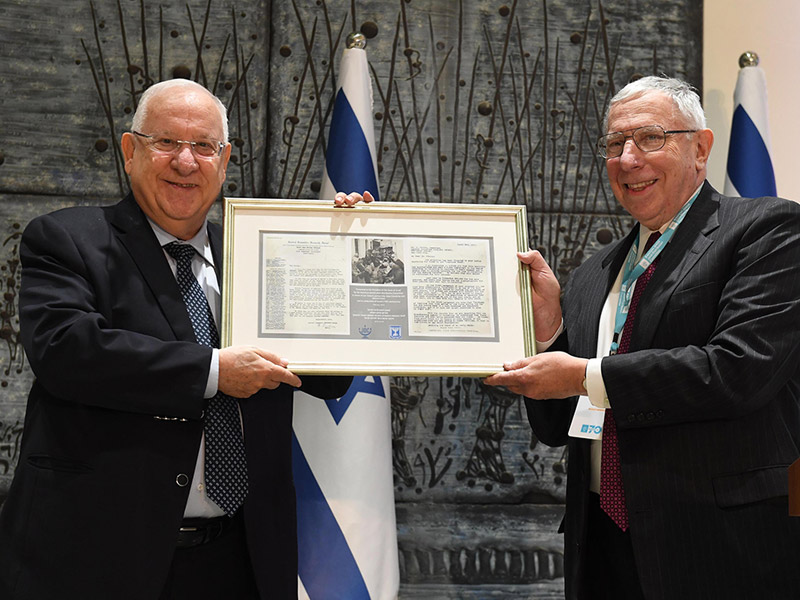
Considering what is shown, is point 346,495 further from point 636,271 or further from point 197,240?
point 636,271

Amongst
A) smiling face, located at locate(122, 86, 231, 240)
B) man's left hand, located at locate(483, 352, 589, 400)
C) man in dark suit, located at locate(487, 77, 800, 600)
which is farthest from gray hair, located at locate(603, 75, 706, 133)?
smiling face, located at locate(122, 86, 231, 240)

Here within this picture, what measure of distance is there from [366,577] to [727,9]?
317 centimetres

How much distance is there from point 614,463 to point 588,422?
136 mm

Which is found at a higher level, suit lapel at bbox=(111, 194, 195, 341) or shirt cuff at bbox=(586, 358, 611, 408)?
suit lapel at bbox=(111, 194, 195, 341)

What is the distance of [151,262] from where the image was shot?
2250 millimetres

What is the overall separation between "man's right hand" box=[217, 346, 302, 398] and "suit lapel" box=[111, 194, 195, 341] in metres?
0.17

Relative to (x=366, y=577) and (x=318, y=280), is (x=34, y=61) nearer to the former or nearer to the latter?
(x=318, y=280)

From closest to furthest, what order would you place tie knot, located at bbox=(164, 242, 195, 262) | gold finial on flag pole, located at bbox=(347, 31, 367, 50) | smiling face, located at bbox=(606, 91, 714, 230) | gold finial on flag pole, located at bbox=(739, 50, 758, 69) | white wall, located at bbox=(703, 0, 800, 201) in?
tie knot, located at bbox=(164, 242, 195, 262), smiling face, located at bbox=(606, 91, 714, 230), gold finial on flag pole, located at bbox=(347, 31, 367, 50), gold finial on flag pole, located at bbox=(739, 50, 758, 69), white wall, located at bbox=(703, 0, 800, 201)

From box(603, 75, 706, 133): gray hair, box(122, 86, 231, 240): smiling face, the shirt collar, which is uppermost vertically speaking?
box(603, 75, 706, 133): gray hair

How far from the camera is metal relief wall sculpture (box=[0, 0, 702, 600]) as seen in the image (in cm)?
373

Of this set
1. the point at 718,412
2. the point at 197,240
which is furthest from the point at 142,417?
the point at 718,412

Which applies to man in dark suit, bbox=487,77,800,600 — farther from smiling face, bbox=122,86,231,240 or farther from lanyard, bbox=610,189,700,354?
smiling face, bbox=122,86,231,240

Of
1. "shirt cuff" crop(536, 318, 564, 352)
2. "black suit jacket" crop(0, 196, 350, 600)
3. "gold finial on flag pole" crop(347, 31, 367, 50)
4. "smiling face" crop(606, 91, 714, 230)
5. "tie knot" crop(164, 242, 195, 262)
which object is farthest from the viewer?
"gold finial on flag pole" crop(347, 31, 367, 50)

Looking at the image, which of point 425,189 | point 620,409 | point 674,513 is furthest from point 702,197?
point 425,189
